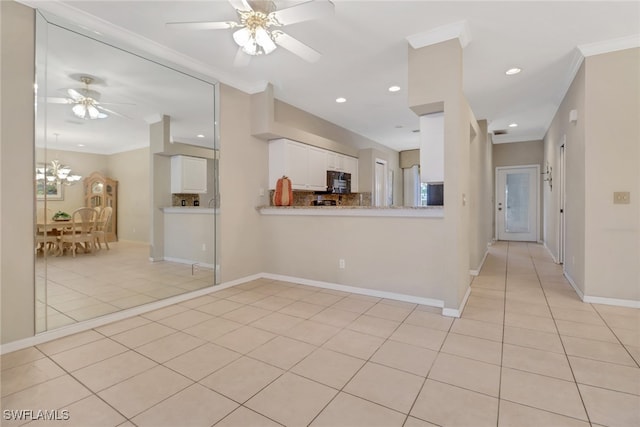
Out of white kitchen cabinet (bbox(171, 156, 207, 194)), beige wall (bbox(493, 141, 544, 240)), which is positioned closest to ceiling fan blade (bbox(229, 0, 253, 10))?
white kitchen cabinet (bbox(171, 156, 207, 194))

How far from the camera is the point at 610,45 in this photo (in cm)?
309

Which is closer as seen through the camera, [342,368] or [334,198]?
[342,368]

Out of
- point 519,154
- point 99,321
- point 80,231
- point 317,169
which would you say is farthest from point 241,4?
point 519,154

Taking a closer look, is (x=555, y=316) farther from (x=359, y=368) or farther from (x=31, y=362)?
(x=31, y=362)

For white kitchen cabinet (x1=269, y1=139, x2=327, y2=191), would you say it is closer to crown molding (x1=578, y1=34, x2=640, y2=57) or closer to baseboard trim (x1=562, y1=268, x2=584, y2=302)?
crown molding (x1=578, y1=34, x2=640, y2=57)

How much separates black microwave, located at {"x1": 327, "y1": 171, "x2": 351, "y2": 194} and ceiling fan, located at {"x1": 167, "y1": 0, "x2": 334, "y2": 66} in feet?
10.7

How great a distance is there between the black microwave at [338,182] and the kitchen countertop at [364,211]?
1671 millimetres

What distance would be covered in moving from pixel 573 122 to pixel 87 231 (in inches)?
222

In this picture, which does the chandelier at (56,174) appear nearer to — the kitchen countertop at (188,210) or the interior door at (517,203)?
the kitchen countertop at (188,210)

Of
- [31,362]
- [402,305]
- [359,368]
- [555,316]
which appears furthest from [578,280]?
[31,362]

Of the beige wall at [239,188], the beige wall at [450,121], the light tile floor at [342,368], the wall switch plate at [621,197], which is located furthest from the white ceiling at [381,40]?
the light tile floor at [342,368]

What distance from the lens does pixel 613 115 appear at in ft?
10.3

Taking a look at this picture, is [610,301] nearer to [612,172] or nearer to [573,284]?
[573,284]

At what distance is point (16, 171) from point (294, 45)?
235 cm
